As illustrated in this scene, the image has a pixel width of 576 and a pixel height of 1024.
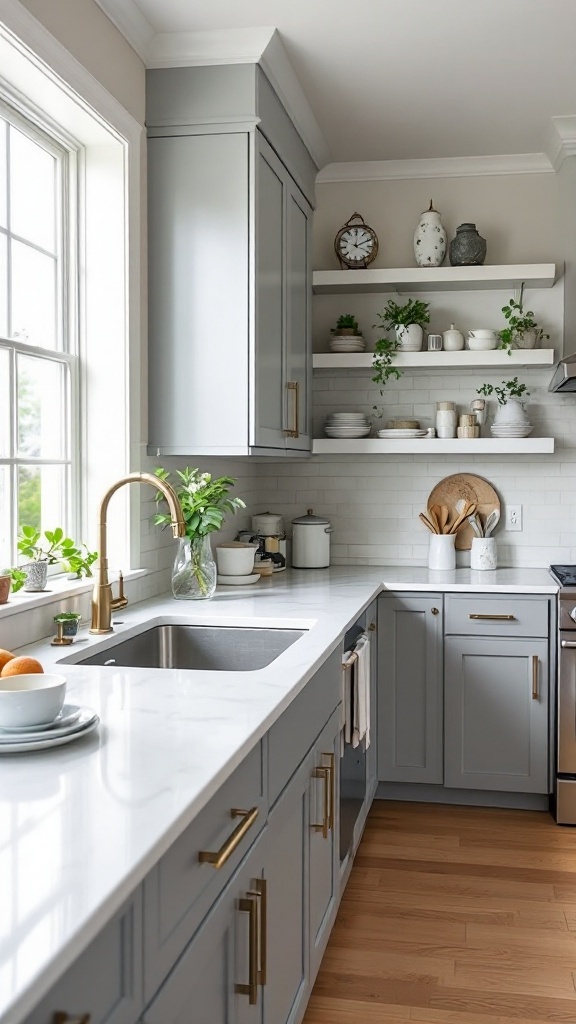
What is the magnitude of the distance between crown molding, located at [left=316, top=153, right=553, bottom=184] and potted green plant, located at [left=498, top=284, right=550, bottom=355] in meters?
0.55

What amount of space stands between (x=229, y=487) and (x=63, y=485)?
1.27 meters

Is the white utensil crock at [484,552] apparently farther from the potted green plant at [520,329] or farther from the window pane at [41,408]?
the window pane at [41,408]

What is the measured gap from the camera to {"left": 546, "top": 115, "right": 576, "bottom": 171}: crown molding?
3885mm

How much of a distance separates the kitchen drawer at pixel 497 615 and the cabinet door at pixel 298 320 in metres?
0.94

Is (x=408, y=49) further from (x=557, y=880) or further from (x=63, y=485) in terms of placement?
(x=557, y=880)

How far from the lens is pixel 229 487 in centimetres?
413

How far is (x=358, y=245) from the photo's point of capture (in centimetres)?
436

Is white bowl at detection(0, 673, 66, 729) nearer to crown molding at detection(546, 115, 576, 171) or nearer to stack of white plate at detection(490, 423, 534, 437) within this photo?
stack of white plate at detection(490, 423, 534, 437)

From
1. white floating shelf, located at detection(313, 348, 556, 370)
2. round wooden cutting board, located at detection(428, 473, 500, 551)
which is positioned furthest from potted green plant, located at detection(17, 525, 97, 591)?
round wooden cutting board, located at detection(428, 473, 500, 551)

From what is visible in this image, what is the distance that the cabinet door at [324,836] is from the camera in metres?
2.37

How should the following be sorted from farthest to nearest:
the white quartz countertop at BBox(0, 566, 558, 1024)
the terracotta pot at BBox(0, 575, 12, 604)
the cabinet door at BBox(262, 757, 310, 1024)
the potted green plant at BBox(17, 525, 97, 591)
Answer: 1. the potted green plant at BBox(17, 525, 97, 591)
2. the terracotta pot at BBox(0, 575, 12, 604)
3. the cabinet door at BBox(262, 757, 310, 1024)
4. the white quartz countertop at BBox(0, 566, 558, 1024)

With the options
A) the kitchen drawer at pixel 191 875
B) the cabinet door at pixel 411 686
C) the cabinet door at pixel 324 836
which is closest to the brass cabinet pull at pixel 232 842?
the kitchen drawer at pixel 191 875

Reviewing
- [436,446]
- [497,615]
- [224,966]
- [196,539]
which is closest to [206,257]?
[196,539]

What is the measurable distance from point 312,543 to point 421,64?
201cm
